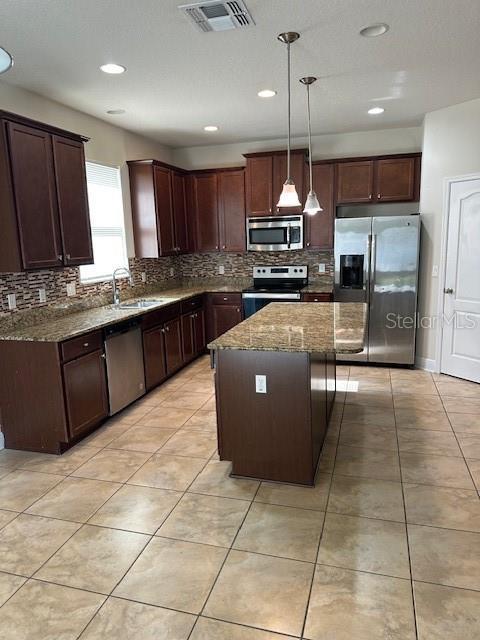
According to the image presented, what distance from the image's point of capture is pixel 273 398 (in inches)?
103

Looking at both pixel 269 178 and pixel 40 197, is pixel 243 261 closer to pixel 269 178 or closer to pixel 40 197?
pixel 269 178

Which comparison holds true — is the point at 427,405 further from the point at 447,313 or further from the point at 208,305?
the point at 208,305

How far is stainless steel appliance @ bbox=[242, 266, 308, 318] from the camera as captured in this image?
17.4 ft

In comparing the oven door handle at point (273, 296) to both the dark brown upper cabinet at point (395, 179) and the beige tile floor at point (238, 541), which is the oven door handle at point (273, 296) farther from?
the beige tile floor at point (238, 541)

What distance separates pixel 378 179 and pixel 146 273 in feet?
9.85

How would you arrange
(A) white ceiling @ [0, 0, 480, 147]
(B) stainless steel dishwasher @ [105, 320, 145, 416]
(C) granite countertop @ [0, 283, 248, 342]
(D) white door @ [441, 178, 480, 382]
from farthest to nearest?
(D) white door @ [441, 178, 480, 382]
(B) stainless steel dishwasher @ [105, 320, 145, 416]
(C) granite countertop @ [0, 283, 248, 342]
(A) white ceiling @ [0, 0, 480, 147]

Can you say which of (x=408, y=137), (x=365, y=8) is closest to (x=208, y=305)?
(x=408, y=137)

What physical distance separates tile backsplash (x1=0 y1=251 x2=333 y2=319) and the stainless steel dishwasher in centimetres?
64

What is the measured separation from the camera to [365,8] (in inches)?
94.9

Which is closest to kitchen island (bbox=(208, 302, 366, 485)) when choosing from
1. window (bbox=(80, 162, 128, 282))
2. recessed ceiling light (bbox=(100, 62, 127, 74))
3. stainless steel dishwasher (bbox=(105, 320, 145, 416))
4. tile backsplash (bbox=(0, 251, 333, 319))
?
stainless steel dishwasher (bbox=(105, 320, 145, 416))

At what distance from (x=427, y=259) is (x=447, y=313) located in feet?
2.05

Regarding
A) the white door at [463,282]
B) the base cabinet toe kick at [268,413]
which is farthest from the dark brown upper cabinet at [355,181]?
the base cabinet toe kick at [268,413]

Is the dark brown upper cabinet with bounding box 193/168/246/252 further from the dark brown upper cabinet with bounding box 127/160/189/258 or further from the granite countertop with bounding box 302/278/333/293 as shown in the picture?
the granite countertop with bounding box 302/278/333/293

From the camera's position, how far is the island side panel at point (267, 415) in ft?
8.44
